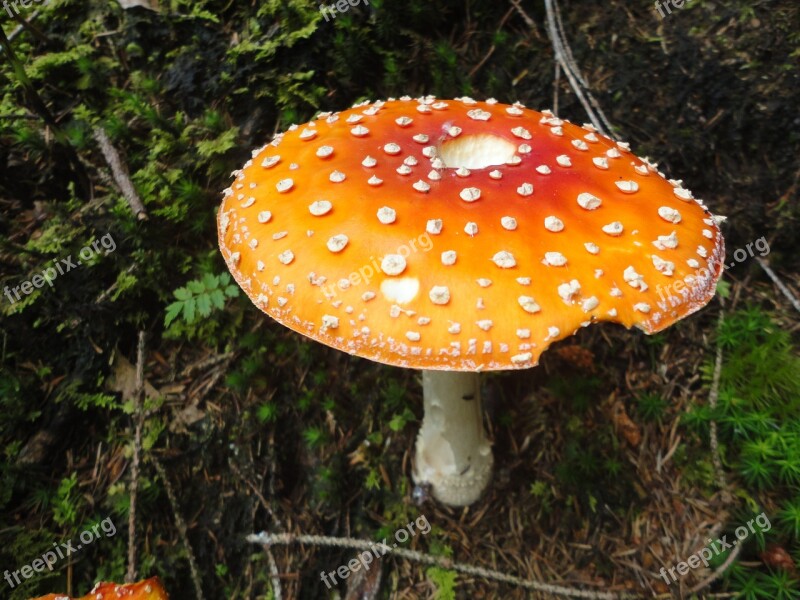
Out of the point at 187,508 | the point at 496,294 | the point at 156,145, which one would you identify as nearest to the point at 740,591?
the point at 496,294

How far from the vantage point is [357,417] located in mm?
3125

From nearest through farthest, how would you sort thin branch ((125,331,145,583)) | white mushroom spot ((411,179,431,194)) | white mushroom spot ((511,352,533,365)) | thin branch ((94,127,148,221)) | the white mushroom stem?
1. white mushroom spot ((511,352,533,365))
2. white mushroom spot ((411,179,431,194))
3. thin branch ((125,331,145,583))
4. the white mushroom stem
5. thin branch ((94,127,148,221))

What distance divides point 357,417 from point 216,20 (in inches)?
102

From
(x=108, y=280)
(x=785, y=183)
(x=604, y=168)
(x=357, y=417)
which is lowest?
(x=357, y=417)

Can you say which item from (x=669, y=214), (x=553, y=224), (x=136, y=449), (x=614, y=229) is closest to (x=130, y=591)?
(x=136, y=449)

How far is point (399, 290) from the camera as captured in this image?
5.25 ft

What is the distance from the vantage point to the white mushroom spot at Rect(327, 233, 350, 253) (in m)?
1.67

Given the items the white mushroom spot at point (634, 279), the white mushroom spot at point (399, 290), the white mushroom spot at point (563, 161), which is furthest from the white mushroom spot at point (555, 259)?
the white mushroom spot at point (563, 161)

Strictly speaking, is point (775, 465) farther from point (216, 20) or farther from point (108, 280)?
point (216, 20)

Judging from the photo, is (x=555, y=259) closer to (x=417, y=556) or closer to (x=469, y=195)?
(x=469, y=195)

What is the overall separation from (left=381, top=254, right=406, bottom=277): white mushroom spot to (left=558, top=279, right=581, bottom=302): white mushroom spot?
52 centimetres

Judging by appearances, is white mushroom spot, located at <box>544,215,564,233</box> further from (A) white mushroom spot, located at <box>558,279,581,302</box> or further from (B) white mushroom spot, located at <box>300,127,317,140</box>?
(B) white mushroom spot, located at <box>300,127,317,140</box>

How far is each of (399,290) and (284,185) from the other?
2.24 ft

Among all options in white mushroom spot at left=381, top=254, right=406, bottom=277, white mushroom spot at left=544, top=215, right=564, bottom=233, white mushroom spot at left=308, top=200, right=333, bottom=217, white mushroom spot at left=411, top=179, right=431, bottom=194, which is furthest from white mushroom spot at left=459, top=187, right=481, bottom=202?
white mushroom spot at left=308, top=200, right=333, bottom=217
